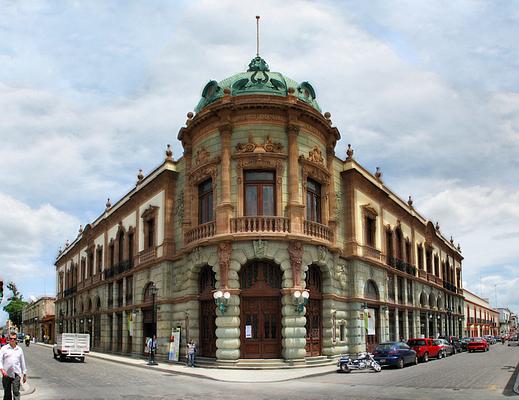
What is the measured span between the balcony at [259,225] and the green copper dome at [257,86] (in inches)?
289

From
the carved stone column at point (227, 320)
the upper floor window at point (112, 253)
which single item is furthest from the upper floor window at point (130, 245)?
the carved stone column at point (227, 320)

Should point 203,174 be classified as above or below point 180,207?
above

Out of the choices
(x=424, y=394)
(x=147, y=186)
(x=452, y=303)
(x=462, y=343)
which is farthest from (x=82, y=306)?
(x=424, y=394)

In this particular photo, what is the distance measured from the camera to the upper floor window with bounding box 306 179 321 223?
3266 centimetres

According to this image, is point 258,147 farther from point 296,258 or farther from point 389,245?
point 389,245

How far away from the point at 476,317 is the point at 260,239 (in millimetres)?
82157

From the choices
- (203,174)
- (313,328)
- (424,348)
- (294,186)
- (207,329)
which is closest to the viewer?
(294,186)

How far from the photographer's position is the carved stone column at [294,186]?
30.2 m

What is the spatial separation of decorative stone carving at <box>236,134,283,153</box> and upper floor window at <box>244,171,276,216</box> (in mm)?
1223

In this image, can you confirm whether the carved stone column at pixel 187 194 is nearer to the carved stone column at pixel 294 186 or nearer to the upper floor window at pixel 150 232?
the upper floor window at pixel 150 232

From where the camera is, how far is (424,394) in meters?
18.2

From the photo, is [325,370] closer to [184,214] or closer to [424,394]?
[424,394]

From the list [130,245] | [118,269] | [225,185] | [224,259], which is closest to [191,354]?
[224,259]

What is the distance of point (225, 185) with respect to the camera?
30.5 m
